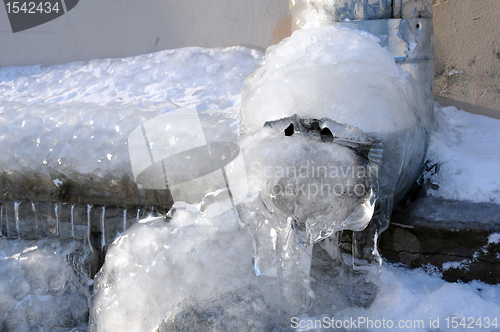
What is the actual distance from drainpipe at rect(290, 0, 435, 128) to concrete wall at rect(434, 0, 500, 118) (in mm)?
527

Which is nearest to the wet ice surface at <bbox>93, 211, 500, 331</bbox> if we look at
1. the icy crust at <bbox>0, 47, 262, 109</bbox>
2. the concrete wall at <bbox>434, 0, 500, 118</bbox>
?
the icy crust at <bbox>0, 47, 262, 109</bbox>

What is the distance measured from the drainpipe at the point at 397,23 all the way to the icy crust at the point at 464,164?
0.19 meters

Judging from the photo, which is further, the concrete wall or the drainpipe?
the concrete wall

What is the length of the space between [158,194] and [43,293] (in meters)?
0.84

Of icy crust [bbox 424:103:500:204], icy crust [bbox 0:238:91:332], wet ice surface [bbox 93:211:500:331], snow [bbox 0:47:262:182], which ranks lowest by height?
icy crust [bbox 0:238:91:332]

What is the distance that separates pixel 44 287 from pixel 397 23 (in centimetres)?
226

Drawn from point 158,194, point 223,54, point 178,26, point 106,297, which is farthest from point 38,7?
point 106,297

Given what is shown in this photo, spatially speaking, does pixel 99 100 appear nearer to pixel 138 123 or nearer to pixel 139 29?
pixel 139 29

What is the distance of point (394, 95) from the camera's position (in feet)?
4.28

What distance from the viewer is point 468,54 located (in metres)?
2.33

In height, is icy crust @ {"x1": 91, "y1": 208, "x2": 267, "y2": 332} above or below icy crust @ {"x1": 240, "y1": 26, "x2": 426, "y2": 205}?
below

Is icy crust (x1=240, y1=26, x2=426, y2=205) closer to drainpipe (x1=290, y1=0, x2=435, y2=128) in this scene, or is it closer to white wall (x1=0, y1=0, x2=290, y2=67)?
drainpipe (x1=290, y1=0, x2=435, y2=128)

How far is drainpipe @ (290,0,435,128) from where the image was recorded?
73.1 inches

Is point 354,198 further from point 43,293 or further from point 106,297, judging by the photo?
point 43,293
